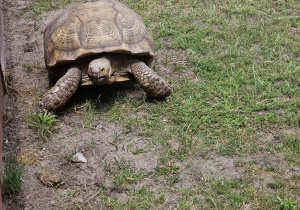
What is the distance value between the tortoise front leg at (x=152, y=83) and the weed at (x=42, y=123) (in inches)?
42.0

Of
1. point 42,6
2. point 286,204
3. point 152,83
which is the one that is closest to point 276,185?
point 286,204

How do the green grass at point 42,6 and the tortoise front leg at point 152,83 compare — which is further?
the green grass at point 42,6

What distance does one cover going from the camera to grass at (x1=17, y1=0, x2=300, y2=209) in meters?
3.45

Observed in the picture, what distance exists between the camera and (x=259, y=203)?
129 inches

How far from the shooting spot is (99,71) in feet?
14.5

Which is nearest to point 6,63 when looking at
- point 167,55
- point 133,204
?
point 167,55

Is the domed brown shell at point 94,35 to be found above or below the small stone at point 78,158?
above

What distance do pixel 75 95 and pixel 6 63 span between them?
138cm

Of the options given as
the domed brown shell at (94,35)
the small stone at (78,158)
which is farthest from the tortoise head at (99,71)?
the small stone at (78,158)

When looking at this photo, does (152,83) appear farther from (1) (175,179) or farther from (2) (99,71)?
(1) (175,179)

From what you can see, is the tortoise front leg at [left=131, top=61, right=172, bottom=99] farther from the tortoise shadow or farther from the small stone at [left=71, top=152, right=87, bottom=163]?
the small stone at [left=71, top=152, right=87, bottom=163]

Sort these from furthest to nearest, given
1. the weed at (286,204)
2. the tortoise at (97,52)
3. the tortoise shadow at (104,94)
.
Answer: the tortoise shadow at (104,94)
the tortoise at (97,52)
the weed at (286,204)

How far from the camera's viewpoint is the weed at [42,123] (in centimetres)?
418

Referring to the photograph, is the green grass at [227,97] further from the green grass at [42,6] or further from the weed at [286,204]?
the green grass at [42,6]
